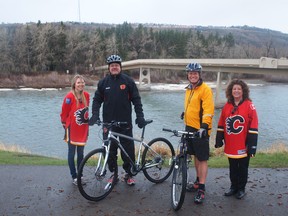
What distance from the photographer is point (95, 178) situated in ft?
17.3

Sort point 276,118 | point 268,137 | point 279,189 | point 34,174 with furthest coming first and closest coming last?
point 276,118 → point 268,137 → point 34,174 → point 279,189

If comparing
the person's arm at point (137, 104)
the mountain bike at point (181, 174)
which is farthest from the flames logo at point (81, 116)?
the mountain bike at point (181, 174)

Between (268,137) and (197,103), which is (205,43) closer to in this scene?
(268,137)

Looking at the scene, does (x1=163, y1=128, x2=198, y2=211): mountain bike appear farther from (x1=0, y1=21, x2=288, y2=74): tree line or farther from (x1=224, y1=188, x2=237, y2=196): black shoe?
(x1=0, y1=21, x2=288, y2=74): tree line

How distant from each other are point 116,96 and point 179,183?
1702mm

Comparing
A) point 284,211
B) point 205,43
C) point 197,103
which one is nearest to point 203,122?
point 197,103

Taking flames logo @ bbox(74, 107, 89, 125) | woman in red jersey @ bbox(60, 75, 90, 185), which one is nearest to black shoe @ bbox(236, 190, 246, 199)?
woman in red jersey @ bbox(60, 75, 90, 185)

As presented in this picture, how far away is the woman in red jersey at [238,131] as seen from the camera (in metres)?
5.15

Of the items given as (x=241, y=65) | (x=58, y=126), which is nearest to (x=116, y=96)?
(x=58, y=126)

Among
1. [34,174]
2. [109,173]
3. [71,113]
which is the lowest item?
[34,174]

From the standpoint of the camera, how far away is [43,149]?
16.5 metres

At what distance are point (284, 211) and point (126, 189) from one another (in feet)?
7.85

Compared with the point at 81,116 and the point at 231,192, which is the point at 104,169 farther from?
the point at 231,192

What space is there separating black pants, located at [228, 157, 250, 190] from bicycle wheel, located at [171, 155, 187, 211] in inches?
35.9
